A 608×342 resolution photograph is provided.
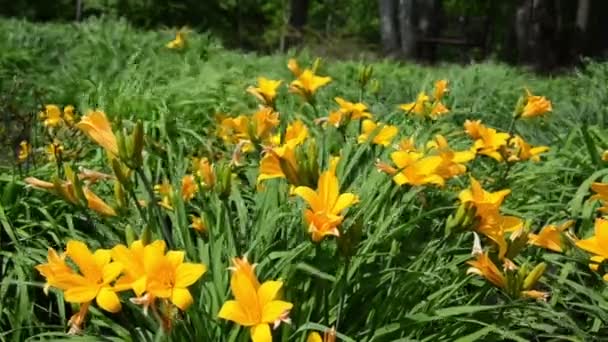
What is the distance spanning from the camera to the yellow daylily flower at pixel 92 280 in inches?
65.7

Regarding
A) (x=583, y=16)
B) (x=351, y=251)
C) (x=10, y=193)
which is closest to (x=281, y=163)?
(x=351, y=251)

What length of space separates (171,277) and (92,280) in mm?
163

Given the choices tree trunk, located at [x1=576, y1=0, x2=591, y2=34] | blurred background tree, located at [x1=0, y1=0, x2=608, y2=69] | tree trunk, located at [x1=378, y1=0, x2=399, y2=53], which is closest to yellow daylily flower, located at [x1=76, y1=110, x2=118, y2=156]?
blurred background tree, located at [x1=0, y1=0, x2=608, y2=69]

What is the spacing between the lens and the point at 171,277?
169 centimetres

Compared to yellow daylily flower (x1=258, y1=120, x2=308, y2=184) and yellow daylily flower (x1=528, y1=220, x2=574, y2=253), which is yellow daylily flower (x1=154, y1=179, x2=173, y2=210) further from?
yellow daylily flower (x1=528, y1=220, x2=574, y2=253)

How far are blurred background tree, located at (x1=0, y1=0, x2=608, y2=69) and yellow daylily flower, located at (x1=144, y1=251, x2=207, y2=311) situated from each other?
9227 millimetres

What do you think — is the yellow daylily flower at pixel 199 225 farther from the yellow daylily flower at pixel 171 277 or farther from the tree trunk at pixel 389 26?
the tree trunk at pixel 389 26

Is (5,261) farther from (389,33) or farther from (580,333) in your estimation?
(389,33)

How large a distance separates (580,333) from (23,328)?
1366 mm

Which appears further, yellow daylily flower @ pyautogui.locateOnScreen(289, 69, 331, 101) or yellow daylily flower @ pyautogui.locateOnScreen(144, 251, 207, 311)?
yellow daylily flower @ pyautogui.locateOnScreen(289, 69, 331, 101)

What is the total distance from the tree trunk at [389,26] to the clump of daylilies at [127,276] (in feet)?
43.6

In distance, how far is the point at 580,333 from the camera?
206cm

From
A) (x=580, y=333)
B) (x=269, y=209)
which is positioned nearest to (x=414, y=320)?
(x=580, y=333)

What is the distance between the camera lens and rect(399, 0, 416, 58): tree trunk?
46.3 ft
